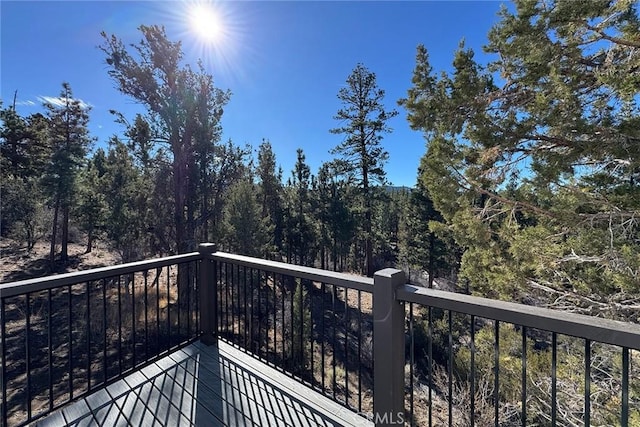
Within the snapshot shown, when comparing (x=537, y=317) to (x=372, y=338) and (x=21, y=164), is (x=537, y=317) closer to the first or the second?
(x=372, y=338)

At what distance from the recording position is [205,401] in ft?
6.97

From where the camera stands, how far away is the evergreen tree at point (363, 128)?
1609 cm

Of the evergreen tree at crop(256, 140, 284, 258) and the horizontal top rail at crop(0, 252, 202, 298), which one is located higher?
the evergreen tree at crop(256, 140, 284, 258)

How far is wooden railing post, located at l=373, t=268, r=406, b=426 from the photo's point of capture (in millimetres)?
1595

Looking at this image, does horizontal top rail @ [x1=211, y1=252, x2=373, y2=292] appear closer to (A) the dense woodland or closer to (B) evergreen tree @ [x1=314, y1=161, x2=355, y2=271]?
(A) the dense woodland

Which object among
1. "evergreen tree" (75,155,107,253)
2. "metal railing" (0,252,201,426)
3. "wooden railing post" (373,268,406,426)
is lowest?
"metal railing" (0,252,201,426)

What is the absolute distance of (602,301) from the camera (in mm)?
4570

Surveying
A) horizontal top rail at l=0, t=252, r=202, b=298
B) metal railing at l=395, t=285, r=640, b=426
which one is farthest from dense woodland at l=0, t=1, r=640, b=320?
horizontal top rail at l=0, t=252, r=202, b=298

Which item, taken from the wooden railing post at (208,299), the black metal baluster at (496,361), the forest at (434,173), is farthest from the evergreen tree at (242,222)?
the black metal baluster at (496,361)

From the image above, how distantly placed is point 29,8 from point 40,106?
43.5ft

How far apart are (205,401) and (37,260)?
19.1m

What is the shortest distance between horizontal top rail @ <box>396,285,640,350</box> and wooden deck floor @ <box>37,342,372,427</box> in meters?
1.05

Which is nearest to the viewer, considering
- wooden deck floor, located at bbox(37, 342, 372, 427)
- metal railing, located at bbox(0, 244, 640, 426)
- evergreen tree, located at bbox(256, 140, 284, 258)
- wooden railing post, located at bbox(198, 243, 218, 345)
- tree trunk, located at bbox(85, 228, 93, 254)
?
metal railing, located at bbox(0, 244, 640, 426)

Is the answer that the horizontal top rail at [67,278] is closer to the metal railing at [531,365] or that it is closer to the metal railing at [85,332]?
the metal railing at [85,332]
